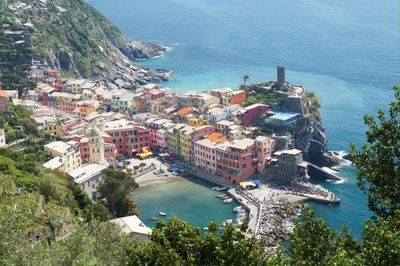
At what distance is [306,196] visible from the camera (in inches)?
2020

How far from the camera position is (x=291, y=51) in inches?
4505

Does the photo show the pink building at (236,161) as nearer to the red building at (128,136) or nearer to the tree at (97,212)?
the red building at (128,136)

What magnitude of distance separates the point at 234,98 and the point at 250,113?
5.18 meters

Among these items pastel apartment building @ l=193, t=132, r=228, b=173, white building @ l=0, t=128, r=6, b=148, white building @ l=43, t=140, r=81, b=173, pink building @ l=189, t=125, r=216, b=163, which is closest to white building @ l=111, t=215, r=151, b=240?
white building @ l=43, t=140, r=81, b=173

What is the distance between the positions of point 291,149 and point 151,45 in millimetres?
65713

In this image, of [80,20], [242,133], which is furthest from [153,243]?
[80,20]

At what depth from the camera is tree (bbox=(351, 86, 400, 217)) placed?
15992mm

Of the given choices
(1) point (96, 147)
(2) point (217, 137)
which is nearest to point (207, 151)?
(2) point (217, 137)

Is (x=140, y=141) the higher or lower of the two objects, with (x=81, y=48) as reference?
lower

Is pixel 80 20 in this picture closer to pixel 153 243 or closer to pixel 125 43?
pixel 125 43

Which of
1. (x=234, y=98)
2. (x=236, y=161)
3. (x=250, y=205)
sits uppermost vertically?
(x=234, y=98)

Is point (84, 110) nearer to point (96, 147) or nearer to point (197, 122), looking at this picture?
point (197, 122)

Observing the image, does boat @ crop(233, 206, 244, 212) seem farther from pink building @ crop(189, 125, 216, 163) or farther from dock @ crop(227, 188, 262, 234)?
pink building @ crop(189, 125, 216, 163)

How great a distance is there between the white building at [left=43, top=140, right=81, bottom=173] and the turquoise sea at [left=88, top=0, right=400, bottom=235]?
655cm
